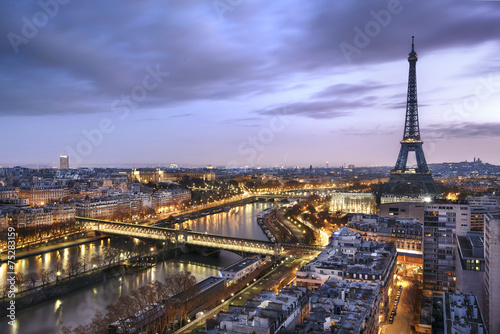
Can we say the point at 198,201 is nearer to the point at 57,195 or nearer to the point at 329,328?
the point at 57,195

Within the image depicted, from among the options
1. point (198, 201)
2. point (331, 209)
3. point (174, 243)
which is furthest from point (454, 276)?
point (198, 201)

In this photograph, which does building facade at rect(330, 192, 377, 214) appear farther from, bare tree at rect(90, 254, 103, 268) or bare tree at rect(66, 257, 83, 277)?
bare tree at rect(66, 257, 83, 277)

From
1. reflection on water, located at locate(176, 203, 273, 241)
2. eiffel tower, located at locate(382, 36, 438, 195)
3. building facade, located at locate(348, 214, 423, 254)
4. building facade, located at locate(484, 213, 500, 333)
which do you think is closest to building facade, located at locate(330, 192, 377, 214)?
eiffel tower, located at locate(382, 36, 438, 195)

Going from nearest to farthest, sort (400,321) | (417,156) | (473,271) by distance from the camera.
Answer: (473,271)
(400,321)
(417,156)

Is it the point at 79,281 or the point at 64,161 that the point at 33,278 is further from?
the point at 64,161

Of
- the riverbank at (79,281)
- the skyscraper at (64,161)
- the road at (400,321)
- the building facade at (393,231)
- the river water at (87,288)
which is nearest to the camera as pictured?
the road at (400,321)

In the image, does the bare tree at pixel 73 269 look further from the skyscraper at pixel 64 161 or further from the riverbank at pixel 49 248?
the skyscraper at pixel 64 161

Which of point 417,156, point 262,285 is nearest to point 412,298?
point 262,285

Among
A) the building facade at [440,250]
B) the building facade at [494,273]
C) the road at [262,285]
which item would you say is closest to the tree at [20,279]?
the road at [262,285]
